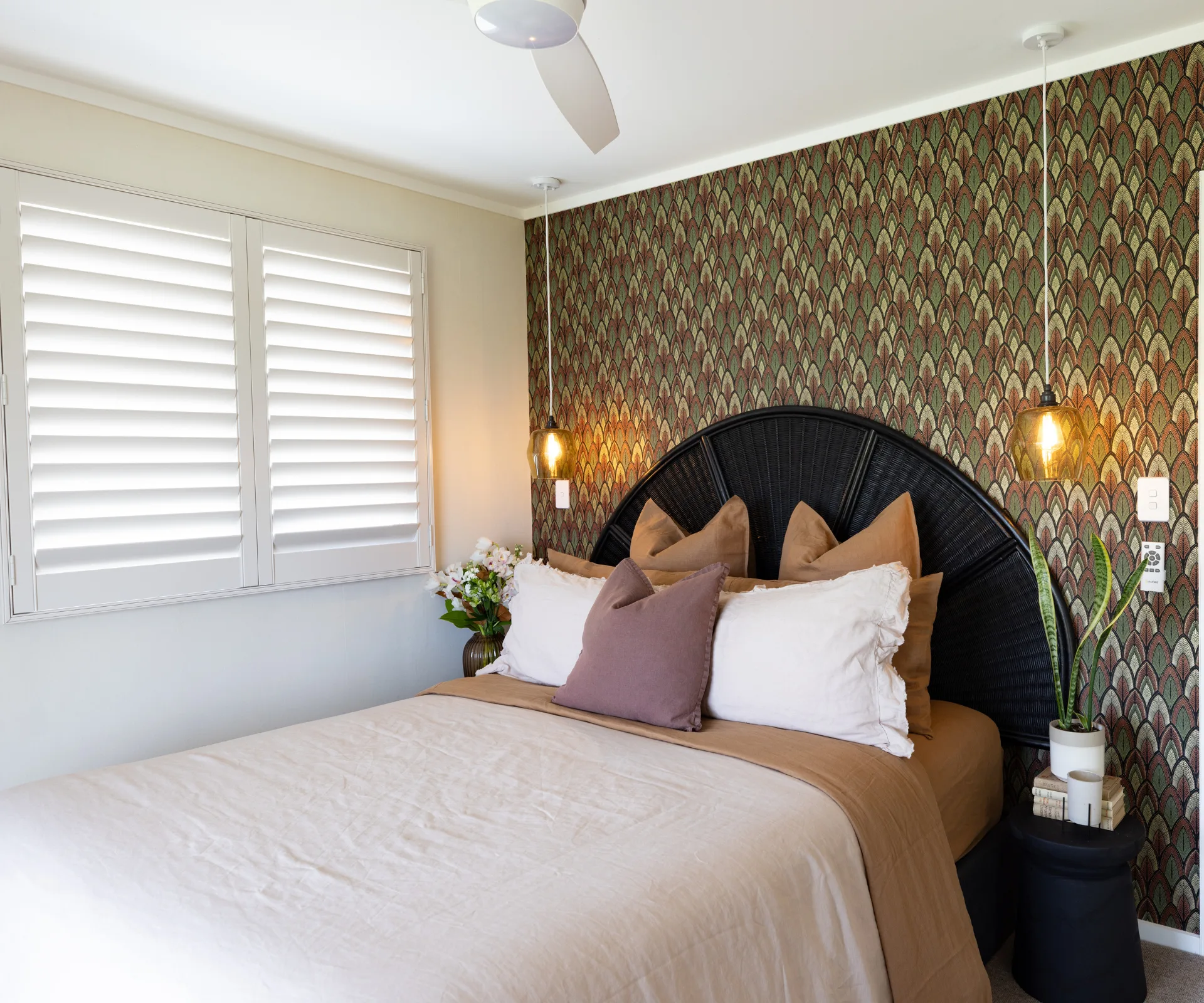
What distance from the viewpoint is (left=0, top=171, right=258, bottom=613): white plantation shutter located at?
264 centimetres

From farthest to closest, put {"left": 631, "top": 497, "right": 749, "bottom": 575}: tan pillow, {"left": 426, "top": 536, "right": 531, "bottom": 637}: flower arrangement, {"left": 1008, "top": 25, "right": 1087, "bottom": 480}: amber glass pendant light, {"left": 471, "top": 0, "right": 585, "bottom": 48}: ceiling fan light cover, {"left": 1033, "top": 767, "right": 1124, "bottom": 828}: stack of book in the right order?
1. {"left": 426, "top": 536, "right": 531, "bottom": 637}: flower arrangement
2. {"left": 631, "top": 497, "right": 749, "bottom": 575}: tan pillow
3. {"left": 1008, "top": 25, "right": 1087, "bottom": 480}: amber glass pendant light
4. {"left": 1033, "top": 767, "right": 1124, "bottom": 828}: stack of book
5. {"left": 471, "top": 0, "right": 585, "bottom": 48}: ceiling fan light cover

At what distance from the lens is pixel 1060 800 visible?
238 centimetres

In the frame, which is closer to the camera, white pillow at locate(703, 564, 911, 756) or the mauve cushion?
white pillow at locate(703, 564, 911, 756)

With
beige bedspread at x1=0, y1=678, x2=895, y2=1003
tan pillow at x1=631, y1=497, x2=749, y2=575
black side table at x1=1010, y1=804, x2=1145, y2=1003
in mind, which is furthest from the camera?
tan pillow at x1=631, y1=497, x2=749, y2=575

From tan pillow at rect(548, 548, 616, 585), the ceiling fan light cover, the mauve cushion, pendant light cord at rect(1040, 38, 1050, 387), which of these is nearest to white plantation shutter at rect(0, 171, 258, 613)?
tan pillow at rect(548, 548, 616, 585)

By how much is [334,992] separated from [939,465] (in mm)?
2308

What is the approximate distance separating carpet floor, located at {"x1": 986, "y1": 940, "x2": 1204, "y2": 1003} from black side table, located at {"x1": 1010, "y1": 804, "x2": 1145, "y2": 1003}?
8 centimetres

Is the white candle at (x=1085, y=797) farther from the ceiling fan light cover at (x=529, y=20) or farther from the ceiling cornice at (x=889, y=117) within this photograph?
the ceiling fan light cover at (x=529, y=20)

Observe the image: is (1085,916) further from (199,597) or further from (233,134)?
(233,134)

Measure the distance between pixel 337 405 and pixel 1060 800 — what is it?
265cm

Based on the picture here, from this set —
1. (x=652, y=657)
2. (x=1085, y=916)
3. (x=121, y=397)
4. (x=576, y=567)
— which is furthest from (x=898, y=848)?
(x=121, y=397)

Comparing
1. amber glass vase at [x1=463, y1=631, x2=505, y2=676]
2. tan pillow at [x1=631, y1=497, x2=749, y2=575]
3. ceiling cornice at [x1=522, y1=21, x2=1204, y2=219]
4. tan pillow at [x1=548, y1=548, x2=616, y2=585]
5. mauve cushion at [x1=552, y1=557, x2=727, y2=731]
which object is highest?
ceiling cornice at [x1=522, y1=21, x2=1204, y2=219]

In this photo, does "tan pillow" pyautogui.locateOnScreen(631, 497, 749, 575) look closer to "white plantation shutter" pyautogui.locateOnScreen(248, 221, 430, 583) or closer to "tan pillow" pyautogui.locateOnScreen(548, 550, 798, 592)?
"tan pillow" pyautogui.locateOnScreen(548, 550, 798, 592)

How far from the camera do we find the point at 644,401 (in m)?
3.69
